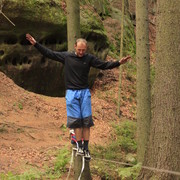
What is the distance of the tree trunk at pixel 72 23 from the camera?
6684 millimetres

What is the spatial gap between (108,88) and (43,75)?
12.5ft

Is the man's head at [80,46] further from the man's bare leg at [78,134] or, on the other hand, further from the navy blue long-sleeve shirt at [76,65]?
the man's bare leg at [78,134]

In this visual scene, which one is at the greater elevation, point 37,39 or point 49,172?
point 37,39

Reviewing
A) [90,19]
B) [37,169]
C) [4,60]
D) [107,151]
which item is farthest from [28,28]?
[37,169]

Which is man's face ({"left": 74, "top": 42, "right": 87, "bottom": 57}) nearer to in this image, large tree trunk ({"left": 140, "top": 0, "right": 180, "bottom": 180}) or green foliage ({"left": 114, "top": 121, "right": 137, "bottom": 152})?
large tree trunk ({"left": 140, "top": 0, "right": 180, "bottom": 180})

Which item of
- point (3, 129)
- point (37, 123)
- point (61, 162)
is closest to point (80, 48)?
point (61, 162)

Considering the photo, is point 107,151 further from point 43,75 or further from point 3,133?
point 43,75

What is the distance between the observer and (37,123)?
35.5ft

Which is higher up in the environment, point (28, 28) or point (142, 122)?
point (28, 28)

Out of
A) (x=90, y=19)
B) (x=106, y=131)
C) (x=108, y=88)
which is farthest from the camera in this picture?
(x=108, y=88)

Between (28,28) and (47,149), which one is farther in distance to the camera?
(28,28)

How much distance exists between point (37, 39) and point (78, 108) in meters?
7.36

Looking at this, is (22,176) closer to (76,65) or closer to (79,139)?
(79,139)

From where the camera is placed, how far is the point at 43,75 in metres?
13.6
